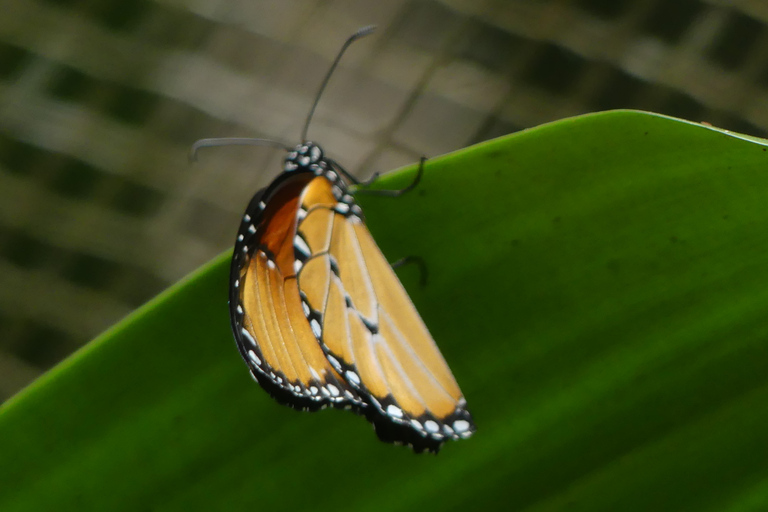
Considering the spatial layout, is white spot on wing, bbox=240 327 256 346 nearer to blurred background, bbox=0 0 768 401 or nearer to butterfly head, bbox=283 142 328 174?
butterfly head, bbox=283 142 328 174

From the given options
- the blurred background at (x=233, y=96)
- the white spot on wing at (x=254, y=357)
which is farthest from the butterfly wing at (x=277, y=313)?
the blurred background at (x=233, y=96)

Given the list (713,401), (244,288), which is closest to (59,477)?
(244,288)

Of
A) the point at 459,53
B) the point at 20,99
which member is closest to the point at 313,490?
the point at 459,53

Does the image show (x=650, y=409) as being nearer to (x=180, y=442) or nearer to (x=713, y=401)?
(x=713, y=401)

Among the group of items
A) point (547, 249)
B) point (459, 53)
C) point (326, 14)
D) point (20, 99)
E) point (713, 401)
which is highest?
point (20, 99)

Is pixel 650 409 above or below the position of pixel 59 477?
below

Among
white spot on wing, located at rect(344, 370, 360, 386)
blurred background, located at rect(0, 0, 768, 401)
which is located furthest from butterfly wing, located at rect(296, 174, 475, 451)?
blurred background, located at rect(0, 0, 768, 401)

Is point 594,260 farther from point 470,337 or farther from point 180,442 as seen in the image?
point 180,442

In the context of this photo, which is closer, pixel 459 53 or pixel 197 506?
pixel 197 506
